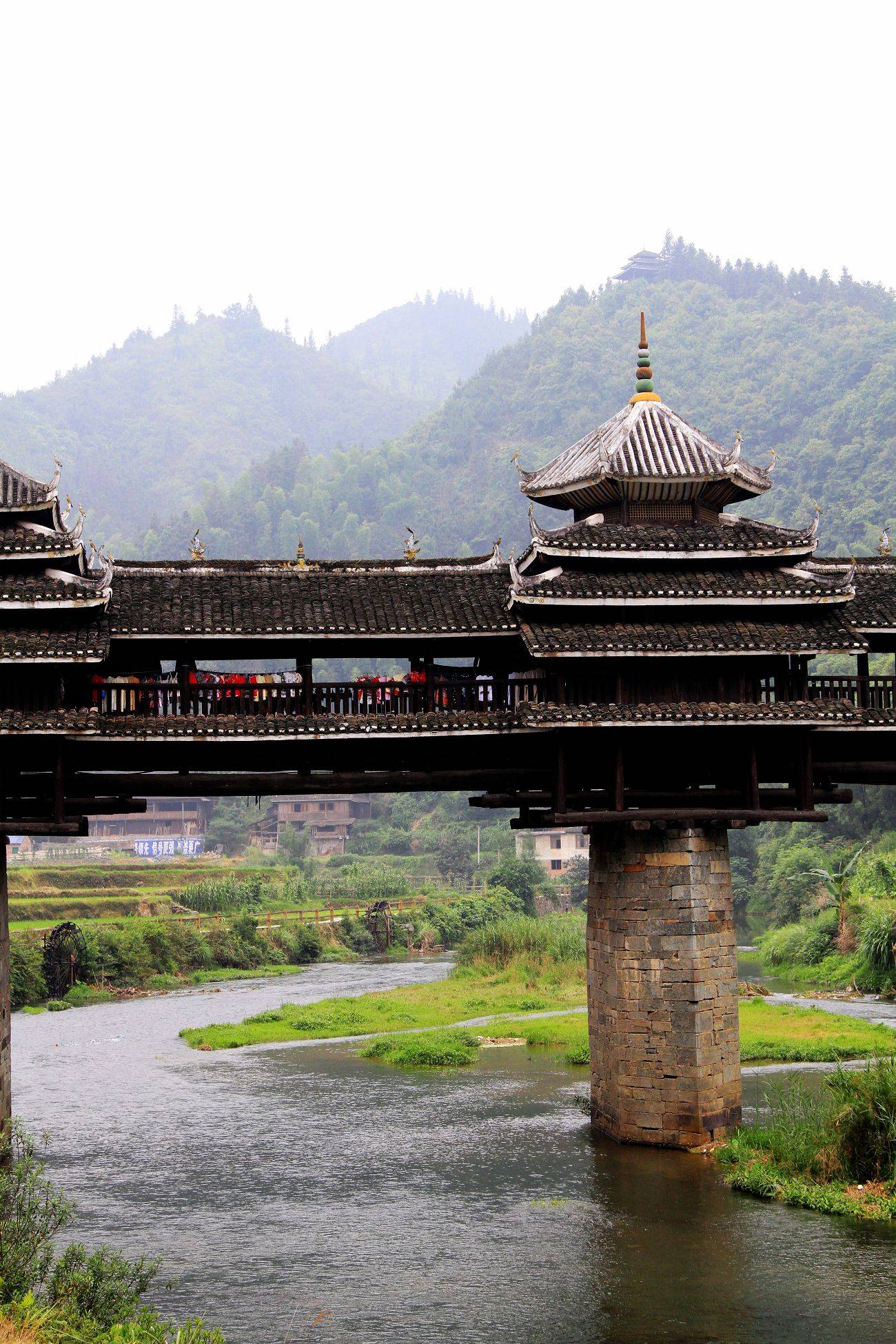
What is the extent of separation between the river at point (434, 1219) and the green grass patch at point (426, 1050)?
1.17 m

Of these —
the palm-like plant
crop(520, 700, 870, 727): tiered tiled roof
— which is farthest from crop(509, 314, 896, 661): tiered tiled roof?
the palm-like plant

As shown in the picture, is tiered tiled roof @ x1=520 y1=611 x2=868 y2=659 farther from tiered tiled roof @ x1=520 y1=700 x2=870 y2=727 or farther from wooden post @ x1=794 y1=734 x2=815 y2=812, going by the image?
wooden post @ x1=794 y1=734 x2=815 y2=812

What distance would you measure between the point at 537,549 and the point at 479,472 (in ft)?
479

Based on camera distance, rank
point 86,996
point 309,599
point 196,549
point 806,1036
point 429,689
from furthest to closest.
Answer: point 86,996 → point 806,1036 → point 196,549 → point 309,599 → point 429,689

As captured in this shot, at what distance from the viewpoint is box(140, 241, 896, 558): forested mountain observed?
144 meters

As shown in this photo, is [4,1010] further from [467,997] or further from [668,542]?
[467,997]

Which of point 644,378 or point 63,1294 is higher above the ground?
point 644,378

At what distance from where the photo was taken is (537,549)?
23.2 meters

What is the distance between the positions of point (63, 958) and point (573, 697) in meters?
28.1

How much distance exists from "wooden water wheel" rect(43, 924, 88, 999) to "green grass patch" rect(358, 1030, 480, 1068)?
14265 mm

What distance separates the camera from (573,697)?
928 inches

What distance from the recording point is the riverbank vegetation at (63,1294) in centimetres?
1273

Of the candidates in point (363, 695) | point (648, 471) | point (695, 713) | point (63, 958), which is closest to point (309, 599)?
point (363, 695)

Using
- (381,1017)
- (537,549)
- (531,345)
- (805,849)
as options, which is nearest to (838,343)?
(531,345)
